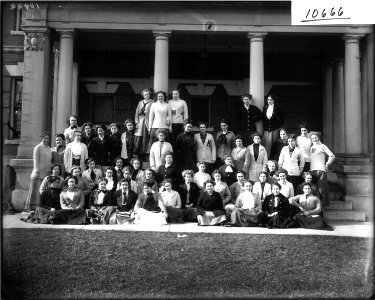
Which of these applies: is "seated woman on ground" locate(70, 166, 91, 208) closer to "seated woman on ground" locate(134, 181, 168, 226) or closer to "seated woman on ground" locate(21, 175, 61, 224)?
"seated woman on ground" locate(21, 175, 61, 224)

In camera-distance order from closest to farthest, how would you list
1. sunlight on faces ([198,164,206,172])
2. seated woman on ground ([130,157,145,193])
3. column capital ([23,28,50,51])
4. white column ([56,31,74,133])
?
seated woman on ground ([130,157,145,193]) → sunlight on faces ([198,164,206,172]) → column capital ([23,28,50,51]) → white column ([56,31,74,133])

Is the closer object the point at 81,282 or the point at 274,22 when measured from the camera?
the point at 81,282

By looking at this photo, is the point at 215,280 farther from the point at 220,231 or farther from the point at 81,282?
the point at 220,231

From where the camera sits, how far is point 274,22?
10.5 metres

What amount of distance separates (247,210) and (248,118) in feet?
8.54

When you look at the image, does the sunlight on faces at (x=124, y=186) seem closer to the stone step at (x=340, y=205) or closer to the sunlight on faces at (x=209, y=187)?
the sunlight on faces at (x=209, y=187)

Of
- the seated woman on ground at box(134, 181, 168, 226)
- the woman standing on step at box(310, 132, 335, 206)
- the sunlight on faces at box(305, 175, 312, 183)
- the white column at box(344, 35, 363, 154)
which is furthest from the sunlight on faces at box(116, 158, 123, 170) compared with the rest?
the white column at box(344, 35, 363, 154)

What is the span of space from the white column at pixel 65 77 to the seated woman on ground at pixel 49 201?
2.64m

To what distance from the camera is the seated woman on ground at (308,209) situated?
812cm

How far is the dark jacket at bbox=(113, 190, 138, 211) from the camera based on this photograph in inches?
331

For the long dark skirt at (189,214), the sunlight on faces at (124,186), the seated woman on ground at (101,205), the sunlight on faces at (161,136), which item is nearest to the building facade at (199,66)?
the seated woman on ground at (101,205)

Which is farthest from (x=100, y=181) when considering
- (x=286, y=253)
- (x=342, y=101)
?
(x=342, y=101)

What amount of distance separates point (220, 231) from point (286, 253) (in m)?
1.65

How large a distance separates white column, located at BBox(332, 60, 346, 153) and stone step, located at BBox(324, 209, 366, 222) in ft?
13.5
